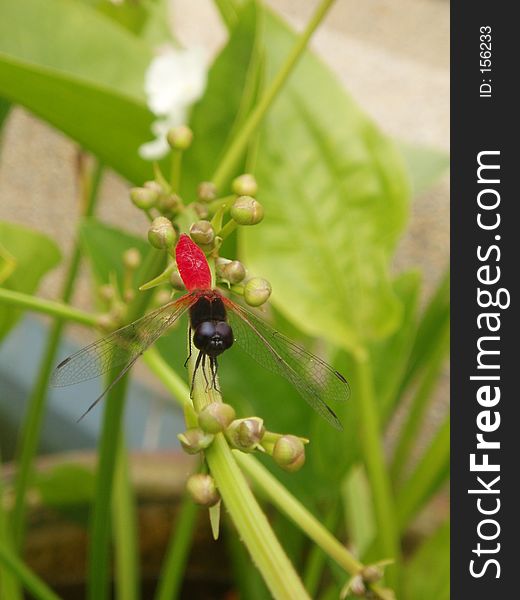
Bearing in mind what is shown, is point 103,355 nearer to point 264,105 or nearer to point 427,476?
point 264,105

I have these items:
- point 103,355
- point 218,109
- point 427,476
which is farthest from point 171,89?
point 427,476

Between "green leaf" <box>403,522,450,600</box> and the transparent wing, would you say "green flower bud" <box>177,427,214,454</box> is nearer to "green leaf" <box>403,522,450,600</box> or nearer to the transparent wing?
the transparent wing

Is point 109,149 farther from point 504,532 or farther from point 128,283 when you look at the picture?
point 504,532

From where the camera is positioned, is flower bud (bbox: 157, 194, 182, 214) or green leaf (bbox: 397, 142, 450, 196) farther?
green leaf (bbox: 397, 142, 450, 196)

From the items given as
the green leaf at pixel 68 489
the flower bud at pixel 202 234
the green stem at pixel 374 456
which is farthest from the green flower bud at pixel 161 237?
the green leaf at pixel 68 489

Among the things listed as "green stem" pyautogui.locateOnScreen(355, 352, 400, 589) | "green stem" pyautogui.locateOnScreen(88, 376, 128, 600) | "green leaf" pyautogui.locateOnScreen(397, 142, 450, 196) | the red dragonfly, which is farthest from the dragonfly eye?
"green leaf" pyautogui.locateOnScreen(397, 142, 450, 196)

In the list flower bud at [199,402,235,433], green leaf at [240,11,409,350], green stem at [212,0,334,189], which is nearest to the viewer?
flower bud at [199,402,235,433]
